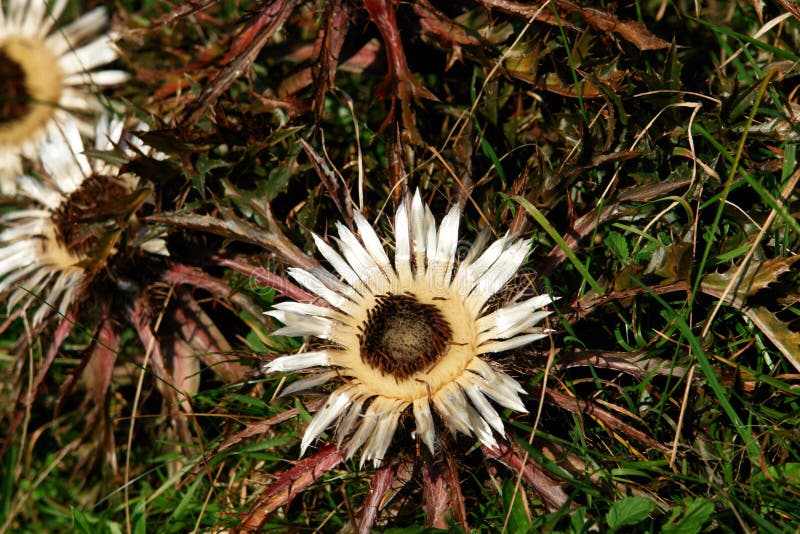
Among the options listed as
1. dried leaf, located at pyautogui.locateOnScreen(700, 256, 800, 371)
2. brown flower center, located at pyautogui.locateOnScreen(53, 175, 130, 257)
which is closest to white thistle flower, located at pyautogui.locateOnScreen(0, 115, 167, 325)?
brown flower center, located at pyautogui.locateOnScreen(53, 175, 130, 257)

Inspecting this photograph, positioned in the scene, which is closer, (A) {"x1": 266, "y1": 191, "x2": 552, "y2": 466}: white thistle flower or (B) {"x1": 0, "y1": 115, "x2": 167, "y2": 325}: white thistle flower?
(A) {"x1": 266, "y1": 191, "x2": 552, "y2": 466}: white thistle flower

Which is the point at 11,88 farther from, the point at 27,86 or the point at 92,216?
the point at 92,216

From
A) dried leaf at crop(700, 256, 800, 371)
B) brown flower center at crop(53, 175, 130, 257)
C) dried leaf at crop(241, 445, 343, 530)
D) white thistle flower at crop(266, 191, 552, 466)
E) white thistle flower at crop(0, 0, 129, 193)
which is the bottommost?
dried leaf at crop(700, 256, 800, 371)

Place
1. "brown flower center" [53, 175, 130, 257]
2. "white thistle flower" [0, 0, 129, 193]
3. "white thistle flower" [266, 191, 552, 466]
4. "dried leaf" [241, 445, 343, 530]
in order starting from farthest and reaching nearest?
"white thistle flower" [0, 0, 129, 193], "brown flower center" [53, 175, 130, 257], "dried leaf" [241, 445, 343, 530], "white thistle flower" [266, 191, 552, 466]

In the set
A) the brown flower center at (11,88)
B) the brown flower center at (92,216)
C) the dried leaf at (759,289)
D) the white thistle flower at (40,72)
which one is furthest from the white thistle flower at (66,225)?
the dried leaf at (759,289)

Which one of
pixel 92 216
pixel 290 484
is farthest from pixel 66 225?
pixel 290 484

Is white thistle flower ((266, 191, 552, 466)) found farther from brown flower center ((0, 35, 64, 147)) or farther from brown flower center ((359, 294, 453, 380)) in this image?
A: brown flower center ((0, 35, 64, 147))
